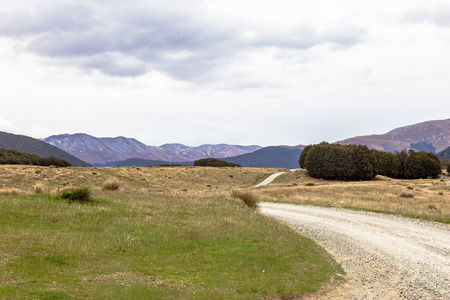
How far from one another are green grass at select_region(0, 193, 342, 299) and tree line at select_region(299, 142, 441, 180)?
247 ft

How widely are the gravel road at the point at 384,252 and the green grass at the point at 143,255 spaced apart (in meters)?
1.02

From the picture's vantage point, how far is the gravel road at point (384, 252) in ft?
29.8

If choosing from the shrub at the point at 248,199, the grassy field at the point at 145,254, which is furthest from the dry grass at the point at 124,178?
the shrub at the point at 248,199

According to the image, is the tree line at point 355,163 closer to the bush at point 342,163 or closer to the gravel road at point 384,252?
the bush at point 342,163

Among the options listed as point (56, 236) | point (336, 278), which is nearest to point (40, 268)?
point (56, 236)

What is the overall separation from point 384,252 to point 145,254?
9177 mm

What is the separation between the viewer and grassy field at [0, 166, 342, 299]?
8141mm

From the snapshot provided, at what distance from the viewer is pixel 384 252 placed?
13172 mm

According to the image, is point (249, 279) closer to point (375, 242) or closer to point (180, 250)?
point (180, 250)

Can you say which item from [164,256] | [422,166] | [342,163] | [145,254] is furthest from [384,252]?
[422,166]

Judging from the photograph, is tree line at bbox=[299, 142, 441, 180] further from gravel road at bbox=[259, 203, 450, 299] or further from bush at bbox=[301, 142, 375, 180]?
gravel road at bbox=[259, 203, 450, 299]

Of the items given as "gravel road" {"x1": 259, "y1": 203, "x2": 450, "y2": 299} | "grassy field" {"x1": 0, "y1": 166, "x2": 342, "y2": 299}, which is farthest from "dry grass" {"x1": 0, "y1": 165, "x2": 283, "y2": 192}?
"gravel road" {"x1": 259, "y1": 203, "x2": 450, "y2": 299}

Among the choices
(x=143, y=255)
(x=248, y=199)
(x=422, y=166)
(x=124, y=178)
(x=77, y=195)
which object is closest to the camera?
(x=143, y=255)

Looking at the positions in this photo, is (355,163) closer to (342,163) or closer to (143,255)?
(342,163)
